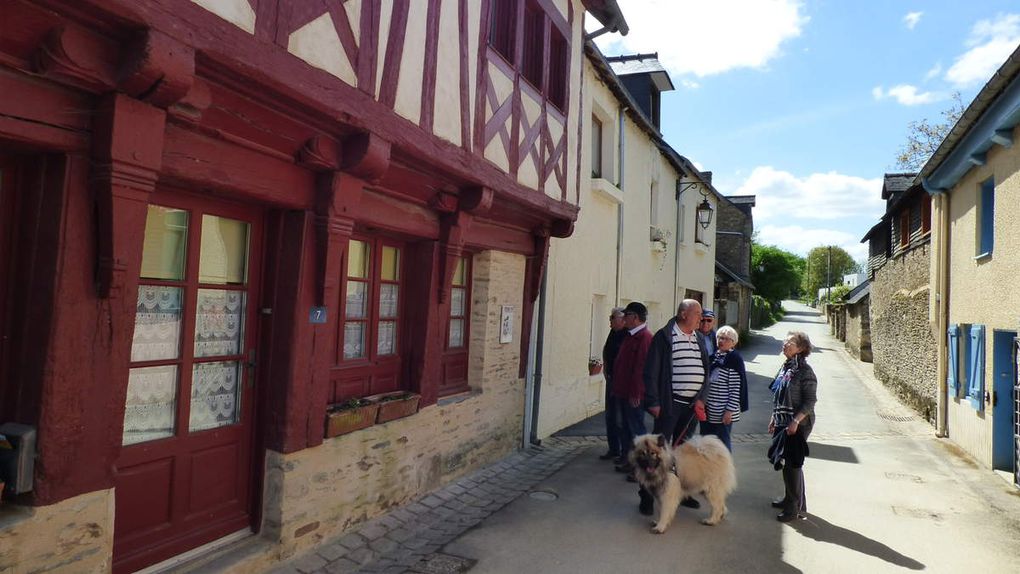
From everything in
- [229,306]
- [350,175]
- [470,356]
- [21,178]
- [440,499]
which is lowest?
[440,499]

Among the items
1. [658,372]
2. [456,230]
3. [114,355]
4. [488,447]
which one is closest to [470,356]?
[488,447]

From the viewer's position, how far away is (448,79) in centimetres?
517

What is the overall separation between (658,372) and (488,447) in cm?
234

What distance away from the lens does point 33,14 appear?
2496mm

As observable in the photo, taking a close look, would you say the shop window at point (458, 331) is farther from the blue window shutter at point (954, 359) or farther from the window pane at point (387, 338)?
the blue window shutter at point (954, 359)

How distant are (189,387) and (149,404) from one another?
0.25 metres

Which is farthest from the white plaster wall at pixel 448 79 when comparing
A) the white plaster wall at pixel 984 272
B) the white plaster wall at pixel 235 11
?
the white plaster wall at pixel 984 272

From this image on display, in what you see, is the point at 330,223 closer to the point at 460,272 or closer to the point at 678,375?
the point at 460,272

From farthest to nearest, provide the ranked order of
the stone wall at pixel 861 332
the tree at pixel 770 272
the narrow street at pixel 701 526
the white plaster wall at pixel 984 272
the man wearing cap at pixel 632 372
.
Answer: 1. the tree at pixel 770 272
2. the stone wall at pixel 861 332
3. the white plaster wall at pixel 984 272
4. the man wearing cap at pixel 632 372
5. the narrow street at pixel 701 526

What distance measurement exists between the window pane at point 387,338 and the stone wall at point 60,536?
2.66 metres

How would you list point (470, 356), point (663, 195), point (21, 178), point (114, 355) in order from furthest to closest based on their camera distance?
point (663, 195)
point (470, 356)
point (114, 355)
point (21, 178)

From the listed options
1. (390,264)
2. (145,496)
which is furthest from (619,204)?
(145,496)

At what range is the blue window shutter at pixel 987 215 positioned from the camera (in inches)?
317

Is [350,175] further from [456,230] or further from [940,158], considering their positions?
[940,158]
